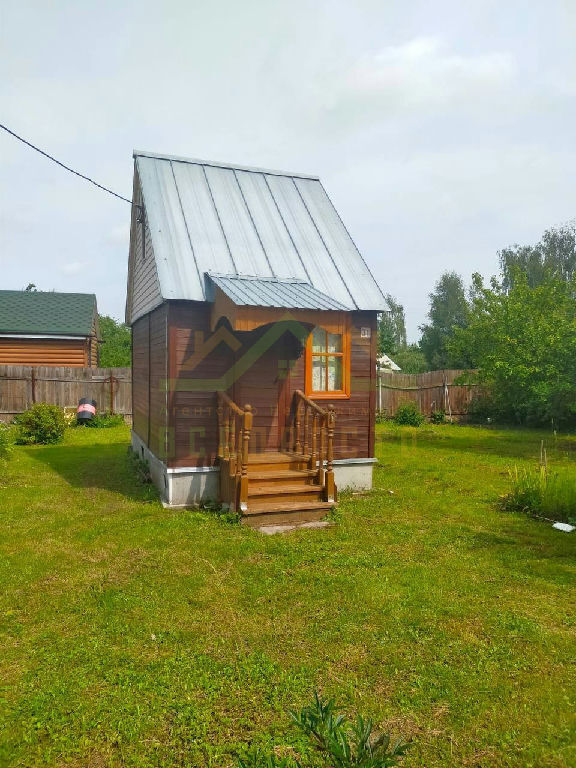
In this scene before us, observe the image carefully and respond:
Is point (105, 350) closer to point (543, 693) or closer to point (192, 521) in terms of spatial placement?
point (192, 521)

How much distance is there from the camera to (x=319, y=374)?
916cm

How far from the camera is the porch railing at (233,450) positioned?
A: 7362mm

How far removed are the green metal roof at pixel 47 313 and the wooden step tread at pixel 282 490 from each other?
17.5m

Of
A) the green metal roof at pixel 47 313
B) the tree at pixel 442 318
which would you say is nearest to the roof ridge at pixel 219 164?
the green metal roof at pixel 47 313

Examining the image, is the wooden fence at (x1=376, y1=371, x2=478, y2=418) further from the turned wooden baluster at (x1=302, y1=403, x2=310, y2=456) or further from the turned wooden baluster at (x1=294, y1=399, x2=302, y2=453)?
the turned wooden baluster at (x1=302, y1=403, x2=310, y2=456)

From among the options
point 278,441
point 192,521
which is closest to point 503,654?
point 192,521

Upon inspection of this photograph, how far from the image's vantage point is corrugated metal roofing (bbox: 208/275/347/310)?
7289mm

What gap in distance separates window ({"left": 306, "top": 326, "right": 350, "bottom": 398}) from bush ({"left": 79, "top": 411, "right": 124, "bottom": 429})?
1164cm

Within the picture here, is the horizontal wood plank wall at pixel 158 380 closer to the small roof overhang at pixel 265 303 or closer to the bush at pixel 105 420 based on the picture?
the small roof overhang at pixel 265 303

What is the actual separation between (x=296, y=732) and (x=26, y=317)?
928 inches

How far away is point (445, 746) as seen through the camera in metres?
3.04

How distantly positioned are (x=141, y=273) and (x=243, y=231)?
2.68m

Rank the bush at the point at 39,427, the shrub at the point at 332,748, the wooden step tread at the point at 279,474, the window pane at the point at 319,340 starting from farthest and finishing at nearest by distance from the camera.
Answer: the bush at the point at 39,427, the window pane at the point at 319,340, the wooden step tread at the point at 279,474, the shrub at the point at 332,748

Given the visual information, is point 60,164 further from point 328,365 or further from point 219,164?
point 328,365
